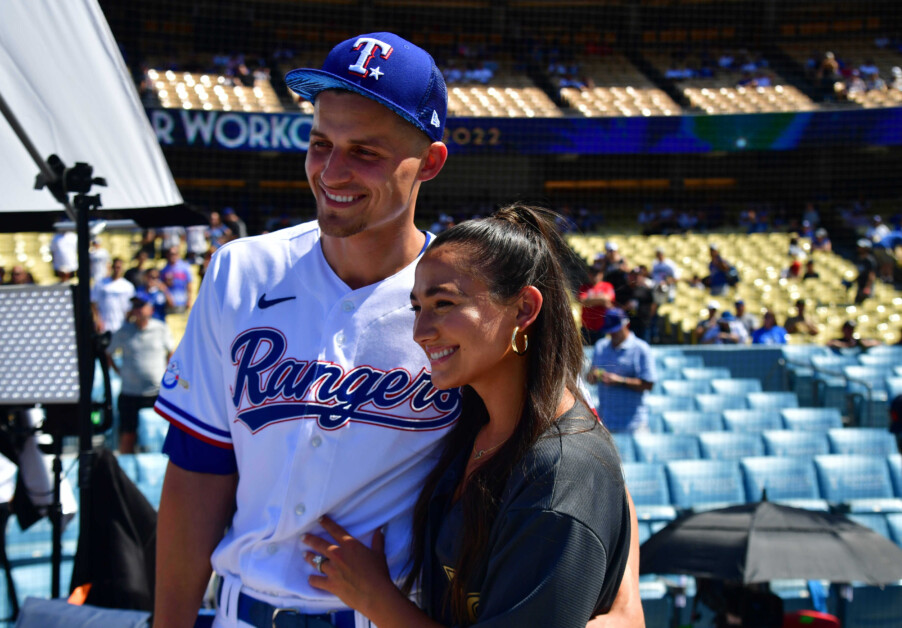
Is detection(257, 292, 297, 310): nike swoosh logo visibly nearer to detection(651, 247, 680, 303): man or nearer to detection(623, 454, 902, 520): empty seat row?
detection(623, 454, 902, 520): empty seat row

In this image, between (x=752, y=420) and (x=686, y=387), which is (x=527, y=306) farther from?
(x=686, y=387)

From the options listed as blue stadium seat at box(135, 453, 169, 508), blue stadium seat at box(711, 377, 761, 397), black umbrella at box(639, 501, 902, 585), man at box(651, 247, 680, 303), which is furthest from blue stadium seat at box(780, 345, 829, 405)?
blue stadium seat at box(135, 453, 169, 508)

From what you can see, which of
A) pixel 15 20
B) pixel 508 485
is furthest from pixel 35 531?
pixel 508 485

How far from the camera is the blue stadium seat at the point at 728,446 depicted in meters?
5.41

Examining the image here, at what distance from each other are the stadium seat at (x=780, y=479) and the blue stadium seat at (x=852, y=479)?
64 millimetres

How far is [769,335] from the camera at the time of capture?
9.12 m

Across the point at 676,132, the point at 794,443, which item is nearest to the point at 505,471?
the point at 794,443

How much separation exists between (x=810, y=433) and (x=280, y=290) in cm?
517

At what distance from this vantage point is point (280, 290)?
1.37m

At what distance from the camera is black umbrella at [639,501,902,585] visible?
10.2 feet

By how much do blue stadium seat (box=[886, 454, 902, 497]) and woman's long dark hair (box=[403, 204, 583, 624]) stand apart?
455cm

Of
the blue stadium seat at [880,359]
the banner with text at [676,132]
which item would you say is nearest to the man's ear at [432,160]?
the blue stadium seat at [880,359]

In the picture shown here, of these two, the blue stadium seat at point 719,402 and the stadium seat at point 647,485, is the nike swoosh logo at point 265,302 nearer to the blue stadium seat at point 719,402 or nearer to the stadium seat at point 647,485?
the stadium seat at point 647,485

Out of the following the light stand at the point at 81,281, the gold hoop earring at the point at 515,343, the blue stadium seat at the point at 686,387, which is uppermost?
the gold hoop earring at the point at 515,343
